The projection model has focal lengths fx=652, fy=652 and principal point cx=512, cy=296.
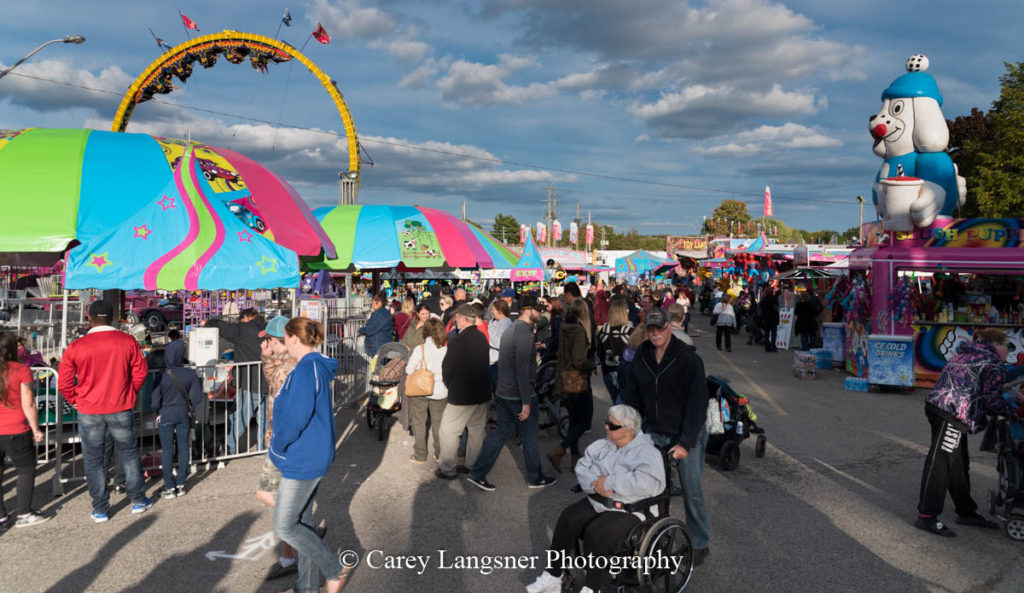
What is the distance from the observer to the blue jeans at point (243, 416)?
24.9 ft

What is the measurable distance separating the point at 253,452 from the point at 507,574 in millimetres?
4331

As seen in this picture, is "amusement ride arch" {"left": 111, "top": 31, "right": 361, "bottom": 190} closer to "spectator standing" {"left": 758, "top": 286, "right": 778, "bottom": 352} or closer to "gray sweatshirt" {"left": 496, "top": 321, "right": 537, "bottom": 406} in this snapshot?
"spectator standing" {"left": 758, "top": 286, "right": 778, "bottom": 352}

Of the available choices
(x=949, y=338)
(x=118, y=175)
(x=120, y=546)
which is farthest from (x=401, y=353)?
(x=949, y=338)

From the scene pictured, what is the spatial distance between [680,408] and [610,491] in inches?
35.6

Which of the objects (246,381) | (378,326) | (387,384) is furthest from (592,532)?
(378,326)

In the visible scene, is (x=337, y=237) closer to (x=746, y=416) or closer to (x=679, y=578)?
(x=746, y=416)

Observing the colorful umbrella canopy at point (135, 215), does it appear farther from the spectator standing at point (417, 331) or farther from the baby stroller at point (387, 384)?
the spectator standing at point (417, 331)

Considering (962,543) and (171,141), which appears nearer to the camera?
(962,543)

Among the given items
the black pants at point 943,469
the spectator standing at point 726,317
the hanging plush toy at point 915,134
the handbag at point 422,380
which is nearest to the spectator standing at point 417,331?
the handbag at point 422,380

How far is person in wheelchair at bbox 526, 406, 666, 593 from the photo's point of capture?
388 centimetres

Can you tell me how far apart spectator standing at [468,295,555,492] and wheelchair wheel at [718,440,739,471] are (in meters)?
1.94

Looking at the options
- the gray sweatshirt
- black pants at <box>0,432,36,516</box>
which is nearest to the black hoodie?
the gray sweatshirt

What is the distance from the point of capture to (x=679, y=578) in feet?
13.8

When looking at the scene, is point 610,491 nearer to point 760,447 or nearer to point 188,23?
point 760,447
